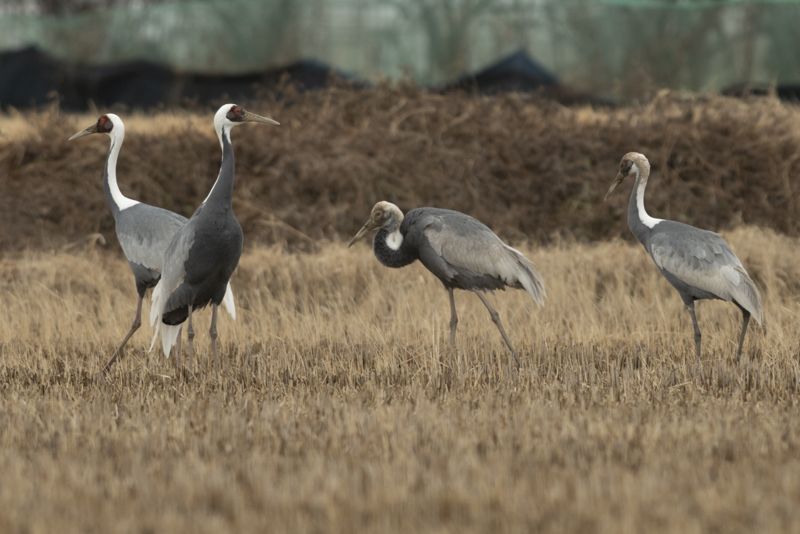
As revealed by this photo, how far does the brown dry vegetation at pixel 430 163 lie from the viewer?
15.9m

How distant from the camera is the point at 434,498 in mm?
4902

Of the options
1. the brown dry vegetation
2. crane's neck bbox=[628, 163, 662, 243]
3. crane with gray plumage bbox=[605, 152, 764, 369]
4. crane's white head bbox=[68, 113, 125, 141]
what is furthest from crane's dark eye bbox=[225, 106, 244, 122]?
the brown dry vegetation

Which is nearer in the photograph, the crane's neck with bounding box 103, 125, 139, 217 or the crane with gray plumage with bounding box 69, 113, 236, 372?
the crane with gray plumage with bounding box 69, 113, 236, 372

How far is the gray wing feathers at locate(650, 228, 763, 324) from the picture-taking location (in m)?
8.81

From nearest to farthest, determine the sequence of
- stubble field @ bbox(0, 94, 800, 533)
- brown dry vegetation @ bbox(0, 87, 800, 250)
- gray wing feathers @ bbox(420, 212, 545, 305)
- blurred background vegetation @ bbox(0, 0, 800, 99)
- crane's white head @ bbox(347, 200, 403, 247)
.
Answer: stubble field @ bbox(0, 94, 800, 533) → gray wing feathers @ bbox(420, 212, 545, 305) → crane's white head @ bbox(347, 200, 403, 247) → brown dry vegetation @ bbox(0, 87, 800, 250) → blurred background vegetation @ bbox(0, 0, 800, 99)

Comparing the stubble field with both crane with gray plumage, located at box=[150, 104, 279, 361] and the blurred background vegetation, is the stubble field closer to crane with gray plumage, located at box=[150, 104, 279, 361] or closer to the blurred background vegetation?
crane with gray plumage, located at box=[150, 104, 279, 361]

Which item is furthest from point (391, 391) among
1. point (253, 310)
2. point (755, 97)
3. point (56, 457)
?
point (755, 97)

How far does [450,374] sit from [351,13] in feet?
38.3

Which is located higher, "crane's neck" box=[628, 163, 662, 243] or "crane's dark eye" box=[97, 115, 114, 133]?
"crane's neck" box=[628, 163, 662, 243]

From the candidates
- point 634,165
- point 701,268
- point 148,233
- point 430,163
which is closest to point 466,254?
point 701,268

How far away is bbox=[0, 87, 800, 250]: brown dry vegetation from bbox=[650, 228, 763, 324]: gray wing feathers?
626 cm

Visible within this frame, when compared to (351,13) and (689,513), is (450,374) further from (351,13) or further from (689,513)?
(351,13)

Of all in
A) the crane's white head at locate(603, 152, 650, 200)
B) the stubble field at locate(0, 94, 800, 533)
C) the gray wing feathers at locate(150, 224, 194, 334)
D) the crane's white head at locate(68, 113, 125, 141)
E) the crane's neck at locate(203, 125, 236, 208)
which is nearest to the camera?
the stubble field at locate(0, 94, 800, 533)

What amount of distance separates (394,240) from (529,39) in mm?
9873
